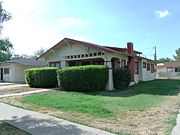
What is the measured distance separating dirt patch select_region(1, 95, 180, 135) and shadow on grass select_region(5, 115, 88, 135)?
71 cm

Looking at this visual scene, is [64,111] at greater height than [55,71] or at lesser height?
lesser

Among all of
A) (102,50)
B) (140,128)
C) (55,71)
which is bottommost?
(140,128)

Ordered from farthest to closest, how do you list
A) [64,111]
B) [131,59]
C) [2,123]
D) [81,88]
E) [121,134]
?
[131,59], [81,88], [64,111], [2,123], [121,134]

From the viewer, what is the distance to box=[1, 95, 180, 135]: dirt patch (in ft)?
27.6

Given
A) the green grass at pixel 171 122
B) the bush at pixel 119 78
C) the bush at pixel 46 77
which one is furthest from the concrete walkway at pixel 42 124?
the bush at pixel 46 77

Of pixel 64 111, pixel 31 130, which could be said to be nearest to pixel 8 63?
pixel 64 111

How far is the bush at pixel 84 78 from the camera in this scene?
20.2 metres

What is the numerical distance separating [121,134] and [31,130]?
8.87ft

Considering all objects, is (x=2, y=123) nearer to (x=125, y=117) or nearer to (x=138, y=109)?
(x=125, y=117)

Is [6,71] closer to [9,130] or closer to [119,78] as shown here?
[119,78]

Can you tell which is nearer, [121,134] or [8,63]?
[121,134]

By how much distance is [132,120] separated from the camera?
9898 millimetres

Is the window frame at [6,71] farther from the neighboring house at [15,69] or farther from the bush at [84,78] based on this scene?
the bush at [84,78]

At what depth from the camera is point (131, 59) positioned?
28438mm
